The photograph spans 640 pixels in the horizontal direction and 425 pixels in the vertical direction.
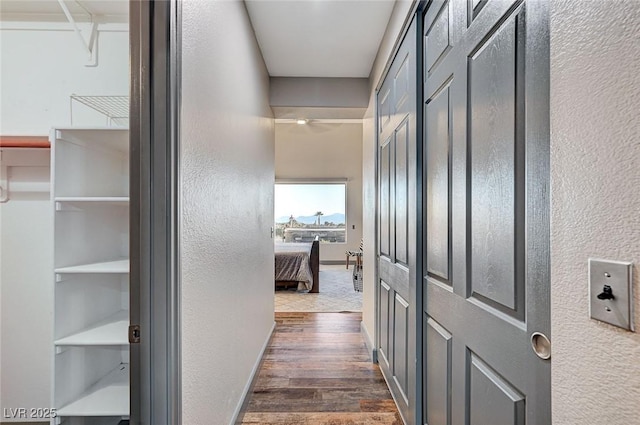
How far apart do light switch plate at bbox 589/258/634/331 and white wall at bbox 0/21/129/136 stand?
7.00ft

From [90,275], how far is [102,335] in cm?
33

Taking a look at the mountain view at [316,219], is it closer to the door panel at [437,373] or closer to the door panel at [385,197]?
the door panel at [385,197]

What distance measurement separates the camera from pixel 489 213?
98cm

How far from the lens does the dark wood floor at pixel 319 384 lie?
1996mm

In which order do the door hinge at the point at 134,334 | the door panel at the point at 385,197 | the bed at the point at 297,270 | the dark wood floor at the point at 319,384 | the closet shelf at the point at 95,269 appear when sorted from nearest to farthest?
the door hinge at the point at 134,334 < the closet shelf at the point at 95,269 < the dark wood floor at the point at 319,384 < the door panel at the point at 385,197 < the bed at the point at 297,270

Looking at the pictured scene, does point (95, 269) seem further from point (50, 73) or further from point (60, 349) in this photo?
point (50, 73)

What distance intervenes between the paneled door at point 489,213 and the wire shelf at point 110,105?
5.41 ft

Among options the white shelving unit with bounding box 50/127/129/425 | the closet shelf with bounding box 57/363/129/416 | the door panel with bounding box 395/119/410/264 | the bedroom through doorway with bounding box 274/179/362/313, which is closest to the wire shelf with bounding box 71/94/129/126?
the white shelving unit with bounding box 50/127/129/425

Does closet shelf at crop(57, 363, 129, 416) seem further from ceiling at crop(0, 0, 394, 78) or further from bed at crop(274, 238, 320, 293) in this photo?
bed at crop(274, 238, 320, 293)

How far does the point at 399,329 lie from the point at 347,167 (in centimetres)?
656

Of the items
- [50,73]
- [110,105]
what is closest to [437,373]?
[110,105]

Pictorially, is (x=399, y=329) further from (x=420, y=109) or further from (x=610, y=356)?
(x=610, y=356)

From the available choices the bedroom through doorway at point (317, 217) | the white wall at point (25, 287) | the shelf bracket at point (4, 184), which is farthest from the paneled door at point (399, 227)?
the bedroom through doorway at point (317, 217)

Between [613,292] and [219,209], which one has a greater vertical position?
[219,209]
